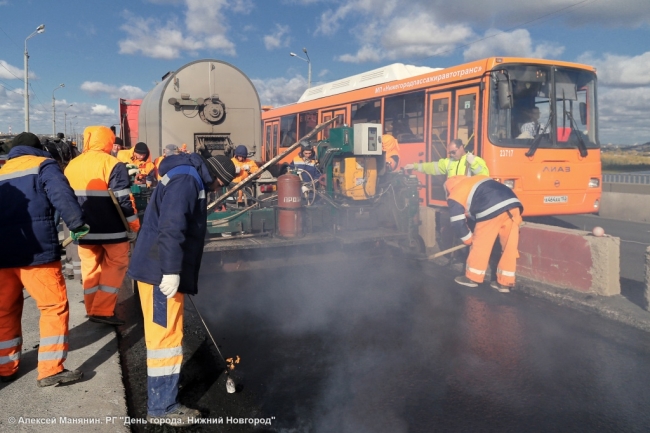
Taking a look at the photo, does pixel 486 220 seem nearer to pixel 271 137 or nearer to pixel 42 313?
pixel 42 313

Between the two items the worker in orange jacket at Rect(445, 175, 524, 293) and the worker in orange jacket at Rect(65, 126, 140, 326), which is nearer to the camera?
the worker in orange jacket at Rect(65, 126, 140, 326)

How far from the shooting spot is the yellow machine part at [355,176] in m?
7.96

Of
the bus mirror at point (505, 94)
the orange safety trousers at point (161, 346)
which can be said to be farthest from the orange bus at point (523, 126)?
the orange safety trousers at point (161, 346)

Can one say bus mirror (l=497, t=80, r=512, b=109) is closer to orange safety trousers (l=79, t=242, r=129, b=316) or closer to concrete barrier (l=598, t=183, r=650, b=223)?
orange safety trousers (l=79, t=242, r=129, b=316)

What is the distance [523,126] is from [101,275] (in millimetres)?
7165

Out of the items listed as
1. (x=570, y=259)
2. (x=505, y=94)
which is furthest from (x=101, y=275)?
(x=505, y=94)

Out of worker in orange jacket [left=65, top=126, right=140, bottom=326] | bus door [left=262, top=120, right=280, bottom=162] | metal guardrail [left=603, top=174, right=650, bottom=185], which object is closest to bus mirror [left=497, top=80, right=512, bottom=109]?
worker in orange jacket [left=65, top=126, right=140, bottom=326]

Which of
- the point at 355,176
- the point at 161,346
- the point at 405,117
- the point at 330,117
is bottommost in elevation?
the point at 161,346

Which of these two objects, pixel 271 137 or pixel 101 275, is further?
pixel 271 137

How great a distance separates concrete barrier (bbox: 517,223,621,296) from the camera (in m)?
5.72

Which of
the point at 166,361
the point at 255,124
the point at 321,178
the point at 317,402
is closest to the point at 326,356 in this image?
the point at 317,402

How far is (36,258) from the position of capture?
3.55 metres

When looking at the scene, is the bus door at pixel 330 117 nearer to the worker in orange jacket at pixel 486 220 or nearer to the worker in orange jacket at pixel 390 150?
the worker in orange jacket at pixel 390 150

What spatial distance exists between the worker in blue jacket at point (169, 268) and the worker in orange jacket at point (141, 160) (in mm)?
5069
